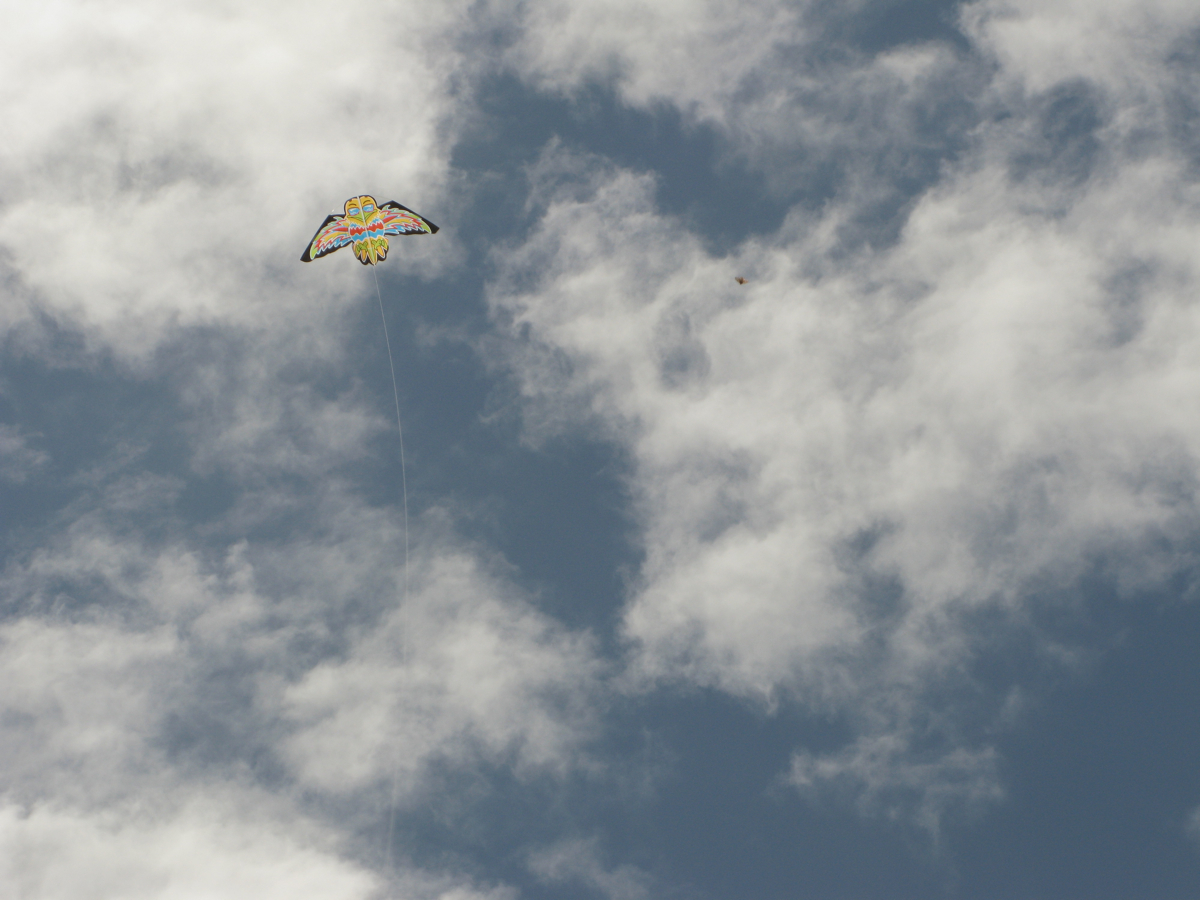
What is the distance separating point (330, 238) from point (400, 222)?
21.6ft

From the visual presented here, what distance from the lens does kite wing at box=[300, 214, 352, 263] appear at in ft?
368

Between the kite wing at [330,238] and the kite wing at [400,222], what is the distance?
3.42 m

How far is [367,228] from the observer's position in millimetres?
113875

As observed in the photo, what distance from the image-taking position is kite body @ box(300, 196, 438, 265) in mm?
112875

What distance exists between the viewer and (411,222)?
114500mm

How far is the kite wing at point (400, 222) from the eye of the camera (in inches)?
4483

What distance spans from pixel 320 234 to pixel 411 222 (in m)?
8.37

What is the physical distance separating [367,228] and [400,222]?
3.08 meters

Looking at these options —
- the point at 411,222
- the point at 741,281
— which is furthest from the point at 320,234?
the point at 741,281

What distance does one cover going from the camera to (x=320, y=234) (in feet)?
370

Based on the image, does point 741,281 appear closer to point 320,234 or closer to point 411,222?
point 411,222

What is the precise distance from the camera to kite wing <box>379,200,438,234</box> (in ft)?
374

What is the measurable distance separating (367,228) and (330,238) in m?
3.51

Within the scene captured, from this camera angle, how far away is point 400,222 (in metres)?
114
